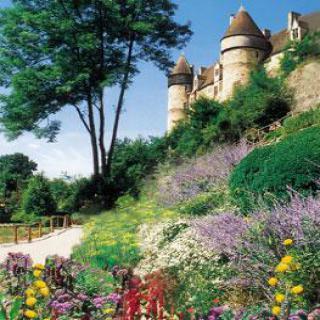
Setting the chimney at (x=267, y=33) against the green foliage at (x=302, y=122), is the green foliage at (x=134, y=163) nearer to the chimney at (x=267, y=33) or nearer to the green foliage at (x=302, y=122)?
the green foliage at (x=302, y=122)

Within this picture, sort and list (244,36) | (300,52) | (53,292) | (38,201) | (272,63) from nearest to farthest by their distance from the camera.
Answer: (53,292), (38,201), (300,52), (272,63), (244,36)

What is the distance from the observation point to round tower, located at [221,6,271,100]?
127ft

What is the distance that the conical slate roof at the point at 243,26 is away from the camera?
3900 centimetres

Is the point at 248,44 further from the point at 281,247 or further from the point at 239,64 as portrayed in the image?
the point at 281,247

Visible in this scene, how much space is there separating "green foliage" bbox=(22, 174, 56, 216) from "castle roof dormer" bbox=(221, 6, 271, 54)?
1957cm

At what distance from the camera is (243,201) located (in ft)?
29.5

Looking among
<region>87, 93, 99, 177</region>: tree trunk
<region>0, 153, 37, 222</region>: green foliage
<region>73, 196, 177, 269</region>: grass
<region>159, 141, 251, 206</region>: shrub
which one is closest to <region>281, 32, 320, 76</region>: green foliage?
<region>87, 93, 99, 177</region>: tree trunk

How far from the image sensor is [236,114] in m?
25.0

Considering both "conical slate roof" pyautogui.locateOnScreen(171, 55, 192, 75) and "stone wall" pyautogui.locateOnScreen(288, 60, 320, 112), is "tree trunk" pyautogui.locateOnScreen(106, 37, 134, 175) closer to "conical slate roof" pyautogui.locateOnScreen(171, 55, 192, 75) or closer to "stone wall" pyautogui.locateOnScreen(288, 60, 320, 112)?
"stone wall" pyautogui.locateOnScreen(288, 60, 320, 112)

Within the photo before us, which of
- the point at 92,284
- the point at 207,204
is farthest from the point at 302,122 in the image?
the point at 92,284

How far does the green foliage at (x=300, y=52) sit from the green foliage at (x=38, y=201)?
1409 centimetres

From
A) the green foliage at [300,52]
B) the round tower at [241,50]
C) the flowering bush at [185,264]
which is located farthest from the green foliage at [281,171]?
the round tower at [241,50]

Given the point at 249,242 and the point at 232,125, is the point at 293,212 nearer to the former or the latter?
the point at 249,242

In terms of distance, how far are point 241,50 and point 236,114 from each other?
1490cm
